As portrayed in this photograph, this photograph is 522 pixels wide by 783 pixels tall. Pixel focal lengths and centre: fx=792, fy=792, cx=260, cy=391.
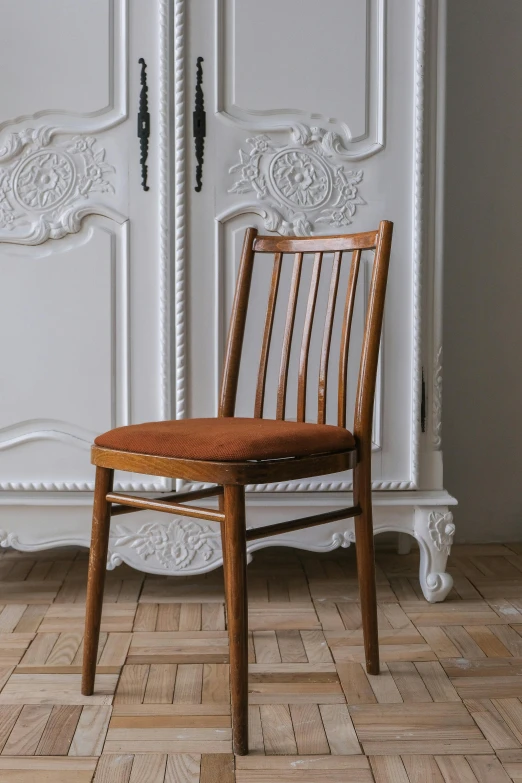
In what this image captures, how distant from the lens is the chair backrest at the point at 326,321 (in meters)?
1.42

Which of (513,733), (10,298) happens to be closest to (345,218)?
(10,298)

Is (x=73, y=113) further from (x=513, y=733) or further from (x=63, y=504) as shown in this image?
(x=513, y=733)

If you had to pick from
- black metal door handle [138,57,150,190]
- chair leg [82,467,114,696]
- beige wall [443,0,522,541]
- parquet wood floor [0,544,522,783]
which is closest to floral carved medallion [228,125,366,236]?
black metal door handle [138,57,150,190]

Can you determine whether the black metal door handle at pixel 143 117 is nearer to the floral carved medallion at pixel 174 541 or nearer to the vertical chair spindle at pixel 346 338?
the vertical chair spindle at pixel 346 338

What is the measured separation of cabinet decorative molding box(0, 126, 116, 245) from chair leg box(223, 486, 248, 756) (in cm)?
95

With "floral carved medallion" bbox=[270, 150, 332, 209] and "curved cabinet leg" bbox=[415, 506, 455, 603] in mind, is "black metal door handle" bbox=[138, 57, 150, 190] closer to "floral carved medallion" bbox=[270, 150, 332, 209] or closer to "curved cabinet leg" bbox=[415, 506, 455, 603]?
"floral carved medallion" bbox=[270, 150, 332, 209]

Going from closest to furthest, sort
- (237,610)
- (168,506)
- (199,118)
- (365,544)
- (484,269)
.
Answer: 1. (237,610)
2. (168,506)
3. (365,544)
4. (199,118)
5. (484,269)

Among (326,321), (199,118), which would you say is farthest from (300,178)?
(326,321)

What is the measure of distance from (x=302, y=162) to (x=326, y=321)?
0.53m

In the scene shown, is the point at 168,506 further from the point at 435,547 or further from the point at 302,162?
the point at 302,162

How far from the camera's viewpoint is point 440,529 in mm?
1900

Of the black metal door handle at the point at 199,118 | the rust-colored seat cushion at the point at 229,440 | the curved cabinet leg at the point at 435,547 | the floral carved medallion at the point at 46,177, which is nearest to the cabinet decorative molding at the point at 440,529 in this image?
the curved cabinet leg at the point at 435,547

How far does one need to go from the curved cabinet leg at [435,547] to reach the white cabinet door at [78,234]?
0.65m

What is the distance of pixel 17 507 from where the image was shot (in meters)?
1.88
